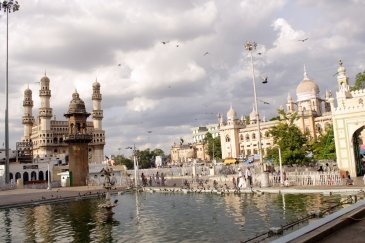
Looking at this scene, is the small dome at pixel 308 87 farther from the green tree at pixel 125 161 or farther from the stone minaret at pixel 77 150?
the stone minaret at pixel 77 150

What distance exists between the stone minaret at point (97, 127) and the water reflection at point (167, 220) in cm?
7979

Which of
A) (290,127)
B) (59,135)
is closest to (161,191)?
(290,127)

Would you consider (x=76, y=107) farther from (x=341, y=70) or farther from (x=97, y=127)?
(x=97, y=127)

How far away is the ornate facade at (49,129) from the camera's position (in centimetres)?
10125

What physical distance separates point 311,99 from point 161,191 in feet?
219

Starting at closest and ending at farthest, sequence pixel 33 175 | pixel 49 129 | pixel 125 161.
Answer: pixel 33 175
pixel 49 129
pixel 125 161

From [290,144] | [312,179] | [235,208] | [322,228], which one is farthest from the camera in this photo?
[290,144]

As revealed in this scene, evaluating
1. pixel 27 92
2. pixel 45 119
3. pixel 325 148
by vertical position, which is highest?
pixel 27 92

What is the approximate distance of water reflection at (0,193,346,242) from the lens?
14.8 metres

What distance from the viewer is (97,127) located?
107062 millimetres

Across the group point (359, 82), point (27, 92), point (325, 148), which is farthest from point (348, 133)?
point (27, 92)

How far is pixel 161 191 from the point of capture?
33375 millimetres

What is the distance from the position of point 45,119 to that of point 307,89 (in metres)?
66.4

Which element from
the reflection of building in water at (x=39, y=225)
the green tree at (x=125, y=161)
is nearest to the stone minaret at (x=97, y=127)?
the green tree at (x=125, y=161)
